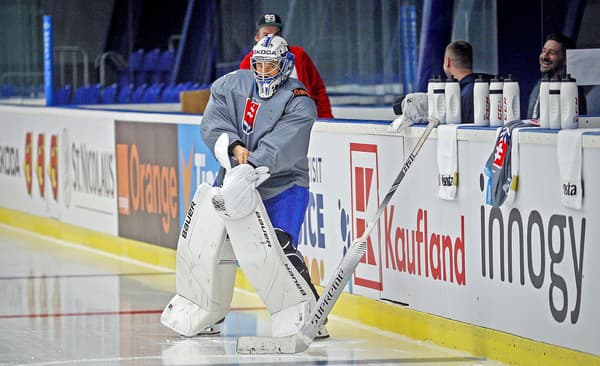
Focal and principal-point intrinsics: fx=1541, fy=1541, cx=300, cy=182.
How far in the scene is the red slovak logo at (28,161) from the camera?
1503cm

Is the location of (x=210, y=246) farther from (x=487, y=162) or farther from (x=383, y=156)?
(x=487, y=162)

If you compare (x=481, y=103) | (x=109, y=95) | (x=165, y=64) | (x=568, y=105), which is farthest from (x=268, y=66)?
(x=165, y=64)

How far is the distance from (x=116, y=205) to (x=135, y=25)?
23.5 feet

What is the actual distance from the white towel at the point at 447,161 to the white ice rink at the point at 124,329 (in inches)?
32.8

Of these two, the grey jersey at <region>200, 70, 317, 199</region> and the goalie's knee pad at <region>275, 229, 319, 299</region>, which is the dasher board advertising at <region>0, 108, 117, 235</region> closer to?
the grey jersey at <region>200, 70, 317, 199</region>

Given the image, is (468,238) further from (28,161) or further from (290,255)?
(28,161)

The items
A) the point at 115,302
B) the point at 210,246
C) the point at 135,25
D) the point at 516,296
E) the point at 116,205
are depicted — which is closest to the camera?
the point at 516,296

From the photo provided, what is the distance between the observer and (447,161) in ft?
26.0

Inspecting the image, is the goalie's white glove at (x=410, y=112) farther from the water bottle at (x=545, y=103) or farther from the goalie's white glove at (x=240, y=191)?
the water bottle at (x=545, y=103)

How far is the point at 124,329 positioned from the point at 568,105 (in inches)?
125

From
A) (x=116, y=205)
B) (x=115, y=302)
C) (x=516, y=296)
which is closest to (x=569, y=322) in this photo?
(x=516, y=296)

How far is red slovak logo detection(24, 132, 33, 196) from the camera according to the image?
15.0 meters

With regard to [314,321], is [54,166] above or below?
above

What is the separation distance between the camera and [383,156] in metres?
8.66
